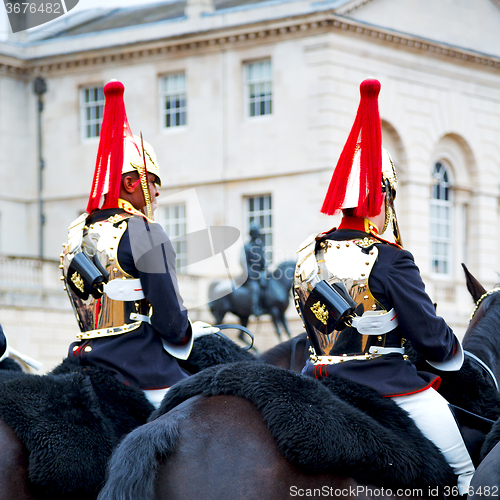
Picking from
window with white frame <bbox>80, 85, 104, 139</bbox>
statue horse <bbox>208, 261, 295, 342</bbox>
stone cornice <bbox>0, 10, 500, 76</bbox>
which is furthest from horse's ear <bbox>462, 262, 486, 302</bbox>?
window with white frame <bbox>80, 85, 104, 139</bbox>

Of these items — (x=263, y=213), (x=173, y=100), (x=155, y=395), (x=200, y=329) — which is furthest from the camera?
(x=173, y=100)

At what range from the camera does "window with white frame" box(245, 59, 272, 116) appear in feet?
94.8

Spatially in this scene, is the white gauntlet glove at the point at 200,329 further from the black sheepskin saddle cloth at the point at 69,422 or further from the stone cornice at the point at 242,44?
the stone cornice at the point at 242,44

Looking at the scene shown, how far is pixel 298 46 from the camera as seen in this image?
2828cm

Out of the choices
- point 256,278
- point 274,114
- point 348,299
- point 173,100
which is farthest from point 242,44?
point 348,299

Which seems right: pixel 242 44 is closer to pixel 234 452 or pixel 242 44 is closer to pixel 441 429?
pixel 441 429

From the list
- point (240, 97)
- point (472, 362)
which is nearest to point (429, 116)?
point (240, 97)

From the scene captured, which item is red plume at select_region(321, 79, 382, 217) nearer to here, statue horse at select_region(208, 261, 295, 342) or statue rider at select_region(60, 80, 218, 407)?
statue rider at select_region(60, 80, 218, 407)

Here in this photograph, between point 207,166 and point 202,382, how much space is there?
25.5 metres

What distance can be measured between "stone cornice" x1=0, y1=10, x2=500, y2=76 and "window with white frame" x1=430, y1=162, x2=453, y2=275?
3.46m

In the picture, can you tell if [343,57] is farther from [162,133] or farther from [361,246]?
[361,246]

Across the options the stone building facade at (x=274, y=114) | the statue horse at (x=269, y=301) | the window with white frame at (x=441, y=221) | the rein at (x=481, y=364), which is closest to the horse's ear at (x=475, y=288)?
the rein at (x=481, y=364)

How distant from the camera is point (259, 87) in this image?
29.0 m

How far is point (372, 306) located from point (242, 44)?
2488 cm
